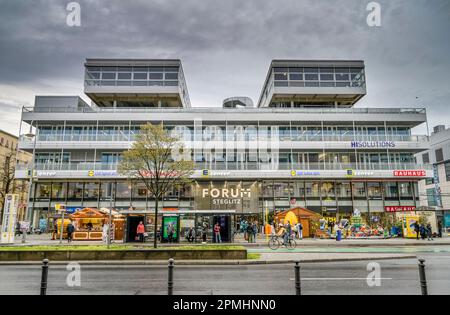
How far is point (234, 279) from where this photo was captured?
1080cm

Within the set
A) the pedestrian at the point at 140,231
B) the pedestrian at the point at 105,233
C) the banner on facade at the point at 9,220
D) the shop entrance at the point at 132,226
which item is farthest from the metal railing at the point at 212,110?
the banner on facade at the point at 9,220

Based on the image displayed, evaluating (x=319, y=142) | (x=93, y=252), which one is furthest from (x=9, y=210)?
(x=319, y=142)

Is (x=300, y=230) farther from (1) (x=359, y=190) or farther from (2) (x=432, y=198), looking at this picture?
(2) (x=432, y=198)

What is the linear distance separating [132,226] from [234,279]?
17.8m

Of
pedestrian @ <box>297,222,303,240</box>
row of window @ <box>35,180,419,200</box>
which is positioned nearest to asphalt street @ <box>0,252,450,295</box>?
pedestrian @ <box>297,222,303,240</box>

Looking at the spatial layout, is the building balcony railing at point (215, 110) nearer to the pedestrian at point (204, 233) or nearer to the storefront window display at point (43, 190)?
the storefront window display at point (43, 190)

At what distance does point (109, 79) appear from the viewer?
50.0 metres

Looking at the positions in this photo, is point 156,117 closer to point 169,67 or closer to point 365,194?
point 169,67

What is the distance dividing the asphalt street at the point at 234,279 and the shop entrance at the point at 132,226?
12.3m

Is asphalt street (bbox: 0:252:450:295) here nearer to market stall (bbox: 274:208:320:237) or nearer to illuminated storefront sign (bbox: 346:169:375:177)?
market stall (bbox: 274:208:320:237)

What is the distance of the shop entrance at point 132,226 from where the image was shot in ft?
87.0

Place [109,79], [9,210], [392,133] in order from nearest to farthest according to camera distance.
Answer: [9,210] < [392,133] < [109,79]
